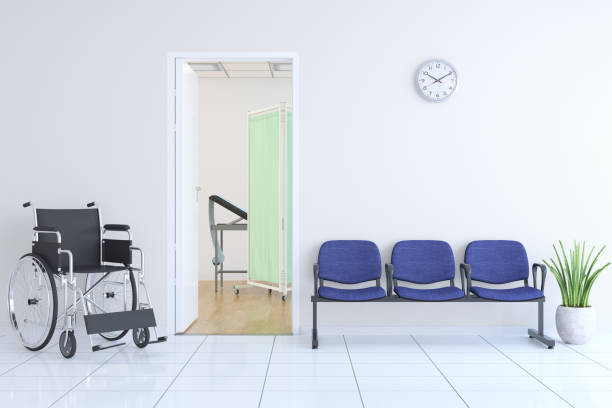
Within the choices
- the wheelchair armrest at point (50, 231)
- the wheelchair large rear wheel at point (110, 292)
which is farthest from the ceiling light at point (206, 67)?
the wheelchair armrest at point (50, 231)

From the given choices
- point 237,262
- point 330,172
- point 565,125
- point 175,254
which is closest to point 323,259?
point 330,172

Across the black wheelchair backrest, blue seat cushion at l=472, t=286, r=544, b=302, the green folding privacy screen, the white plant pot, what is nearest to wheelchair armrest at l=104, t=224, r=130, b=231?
the black wheelchair backrest

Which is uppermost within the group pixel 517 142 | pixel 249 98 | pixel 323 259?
pixel 249 98

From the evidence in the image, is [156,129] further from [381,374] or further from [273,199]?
[381,374]

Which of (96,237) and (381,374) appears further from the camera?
(96,237)

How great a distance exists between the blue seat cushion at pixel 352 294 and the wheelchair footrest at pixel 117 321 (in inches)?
47.6

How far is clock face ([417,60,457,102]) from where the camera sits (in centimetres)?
461

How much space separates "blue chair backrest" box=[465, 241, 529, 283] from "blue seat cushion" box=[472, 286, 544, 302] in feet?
0.75

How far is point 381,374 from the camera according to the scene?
3514 mm

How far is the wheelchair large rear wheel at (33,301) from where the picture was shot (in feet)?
12.9

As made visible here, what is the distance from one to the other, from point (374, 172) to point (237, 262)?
12.6 feet

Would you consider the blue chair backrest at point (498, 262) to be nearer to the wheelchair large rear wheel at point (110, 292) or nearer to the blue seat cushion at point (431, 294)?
the blue seat cushion at point (431, 294)

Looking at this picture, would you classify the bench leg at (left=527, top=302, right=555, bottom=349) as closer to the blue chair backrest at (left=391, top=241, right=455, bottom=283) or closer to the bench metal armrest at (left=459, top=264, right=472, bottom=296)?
the bench metal armrest at (left=459, top=264, right=472, bottom=296)

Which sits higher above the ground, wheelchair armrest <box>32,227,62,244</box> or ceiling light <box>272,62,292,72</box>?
ceiling light <box>272,62,292,72</box>
